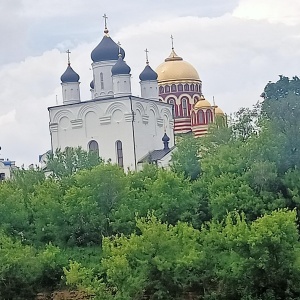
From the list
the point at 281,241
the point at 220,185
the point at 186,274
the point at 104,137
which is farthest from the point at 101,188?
the point at 104,137

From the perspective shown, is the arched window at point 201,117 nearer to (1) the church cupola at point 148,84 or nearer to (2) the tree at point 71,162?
(1) the church cupola at point 148,84

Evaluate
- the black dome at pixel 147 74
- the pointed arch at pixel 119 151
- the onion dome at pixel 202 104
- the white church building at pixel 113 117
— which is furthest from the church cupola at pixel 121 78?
the onion dome at pixel 202 104

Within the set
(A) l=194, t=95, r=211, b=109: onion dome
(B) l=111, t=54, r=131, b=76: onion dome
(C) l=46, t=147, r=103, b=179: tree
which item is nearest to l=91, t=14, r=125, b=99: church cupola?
(B) l=111, t=54, r=131, b=76: onion dome

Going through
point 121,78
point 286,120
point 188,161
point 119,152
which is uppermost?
point 121,78

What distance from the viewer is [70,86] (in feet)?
157

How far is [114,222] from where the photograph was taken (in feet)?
94.2

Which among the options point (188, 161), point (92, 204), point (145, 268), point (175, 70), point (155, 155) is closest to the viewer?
point (145, 268)

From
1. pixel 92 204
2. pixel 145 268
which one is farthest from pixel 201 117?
pixel 145 268

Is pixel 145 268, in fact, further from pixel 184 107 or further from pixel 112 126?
pixel 184 107

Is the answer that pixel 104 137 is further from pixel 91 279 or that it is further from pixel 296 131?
pixel 91 279

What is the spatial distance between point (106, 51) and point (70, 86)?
10.3 feet

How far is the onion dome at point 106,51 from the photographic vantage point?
47.0 meters

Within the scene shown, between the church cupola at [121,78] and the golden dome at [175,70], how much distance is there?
44.8 feet

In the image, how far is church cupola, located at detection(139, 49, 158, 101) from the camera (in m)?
49.2
